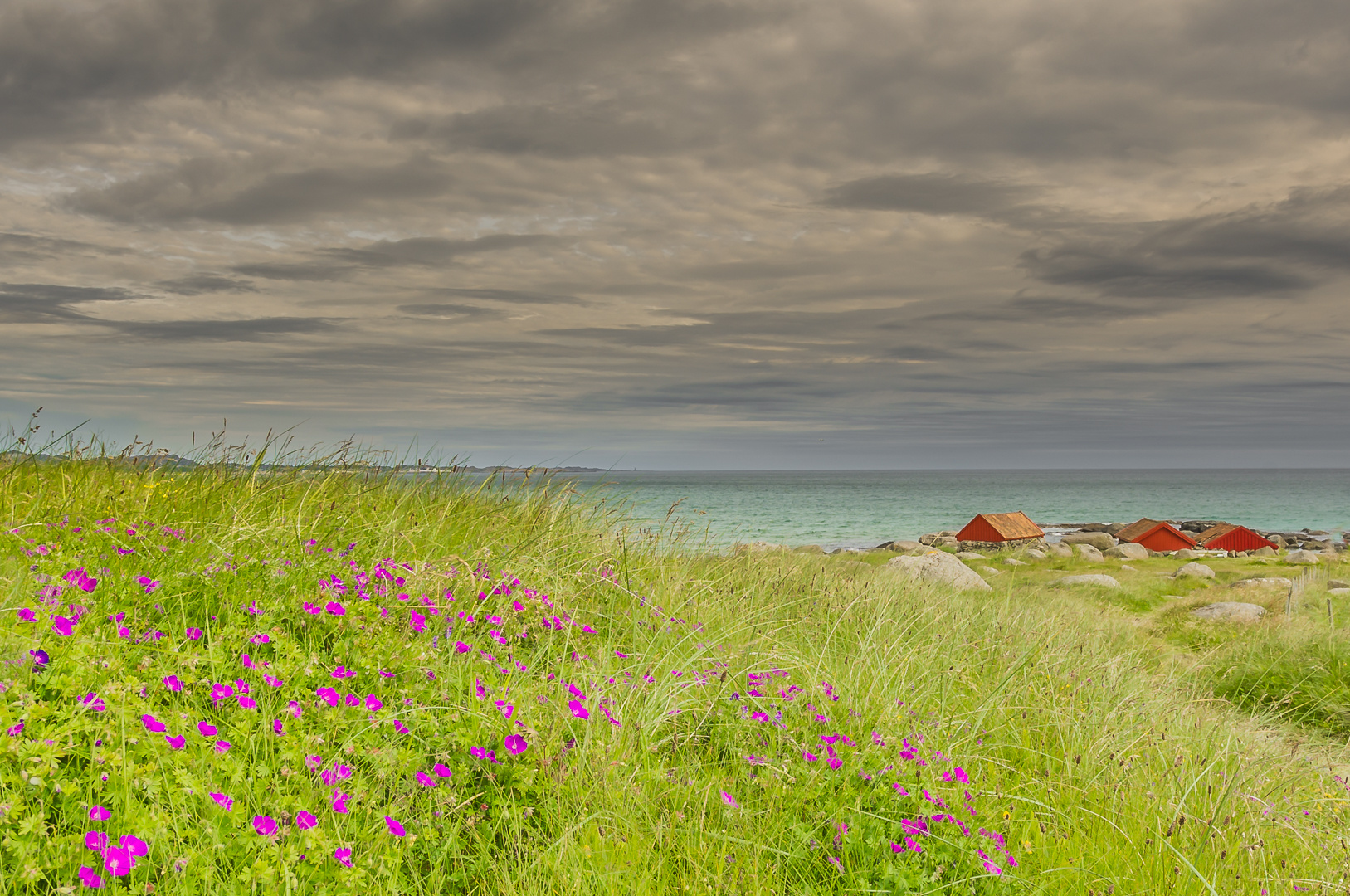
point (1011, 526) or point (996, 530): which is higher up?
point (1011, 526)

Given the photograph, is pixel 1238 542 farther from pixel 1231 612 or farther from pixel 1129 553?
pixel 1231 612

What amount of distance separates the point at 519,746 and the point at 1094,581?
54.9ft

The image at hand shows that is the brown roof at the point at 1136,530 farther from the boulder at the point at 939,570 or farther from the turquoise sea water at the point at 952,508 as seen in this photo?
the boulder at the point at 939,570

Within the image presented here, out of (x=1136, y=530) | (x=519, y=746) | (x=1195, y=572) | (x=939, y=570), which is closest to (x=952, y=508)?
(x=1136, y=530)

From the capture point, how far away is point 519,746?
2.90 m

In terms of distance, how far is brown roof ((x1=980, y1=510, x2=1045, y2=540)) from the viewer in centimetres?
2825

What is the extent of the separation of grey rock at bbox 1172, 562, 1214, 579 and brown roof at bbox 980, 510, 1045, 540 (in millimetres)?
8952

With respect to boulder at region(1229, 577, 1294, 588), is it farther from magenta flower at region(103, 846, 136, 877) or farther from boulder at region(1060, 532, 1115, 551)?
boulder at region(1060, 532, 1115, 551)

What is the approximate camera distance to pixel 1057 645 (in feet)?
22.0

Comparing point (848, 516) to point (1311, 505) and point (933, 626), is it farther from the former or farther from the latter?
point (1311, 505)

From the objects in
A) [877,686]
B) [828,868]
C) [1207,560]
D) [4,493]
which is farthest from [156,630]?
[1207,560]

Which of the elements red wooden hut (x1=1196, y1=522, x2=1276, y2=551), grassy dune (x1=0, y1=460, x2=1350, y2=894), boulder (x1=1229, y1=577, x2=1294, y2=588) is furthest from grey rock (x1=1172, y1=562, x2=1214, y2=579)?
grassy dune (x1=0, y1=460, x2=1350, y2=894)

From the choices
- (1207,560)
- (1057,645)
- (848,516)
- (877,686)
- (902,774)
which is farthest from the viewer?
(848,516)

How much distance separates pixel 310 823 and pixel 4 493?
556 cm
